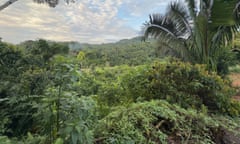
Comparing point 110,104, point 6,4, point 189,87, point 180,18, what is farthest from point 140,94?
point 180,18

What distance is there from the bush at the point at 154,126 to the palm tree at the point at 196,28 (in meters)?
4.67

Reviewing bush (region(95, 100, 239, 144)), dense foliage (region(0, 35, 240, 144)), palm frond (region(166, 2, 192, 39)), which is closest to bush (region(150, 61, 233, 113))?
dense foliage (region(0, 35, 240, 144))

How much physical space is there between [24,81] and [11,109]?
967 mm

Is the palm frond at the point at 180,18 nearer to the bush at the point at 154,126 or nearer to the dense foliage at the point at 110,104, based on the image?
the dense foliage at the point at 110,104

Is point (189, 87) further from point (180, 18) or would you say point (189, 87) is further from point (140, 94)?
point (180, 18)

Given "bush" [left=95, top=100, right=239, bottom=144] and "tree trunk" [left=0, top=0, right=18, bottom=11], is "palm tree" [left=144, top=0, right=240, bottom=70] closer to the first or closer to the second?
"tree trunk" [left=0, top=0, right=18, bottom=11]

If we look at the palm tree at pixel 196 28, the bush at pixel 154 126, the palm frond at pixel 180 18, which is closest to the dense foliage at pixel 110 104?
the bush at pixel 154 126

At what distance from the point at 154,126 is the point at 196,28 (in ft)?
18.2

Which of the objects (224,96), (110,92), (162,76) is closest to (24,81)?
(110,92)

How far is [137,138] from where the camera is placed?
305cm

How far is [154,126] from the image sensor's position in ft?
11.6

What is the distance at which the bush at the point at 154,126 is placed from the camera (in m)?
3.02

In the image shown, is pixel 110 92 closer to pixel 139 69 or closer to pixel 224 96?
pixel 139 69

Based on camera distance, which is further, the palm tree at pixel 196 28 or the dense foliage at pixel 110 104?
the palm tree at pixel 196 28
